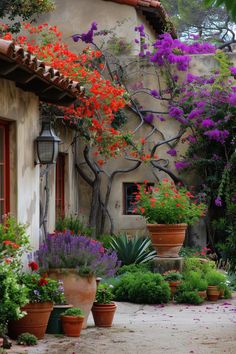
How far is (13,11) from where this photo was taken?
49.2 feet

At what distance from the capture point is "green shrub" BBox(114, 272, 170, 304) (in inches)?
491

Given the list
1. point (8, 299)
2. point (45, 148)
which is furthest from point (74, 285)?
point (8, 299)

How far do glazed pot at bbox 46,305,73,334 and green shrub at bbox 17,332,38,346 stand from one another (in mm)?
834

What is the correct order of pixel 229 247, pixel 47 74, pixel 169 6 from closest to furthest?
pixel 47 74 < pixel 229 247 < pixel 169 6

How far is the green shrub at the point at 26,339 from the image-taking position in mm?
7938

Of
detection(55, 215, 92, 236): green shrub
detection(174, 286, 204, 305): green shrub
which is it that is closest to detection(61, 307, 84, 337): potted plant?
detection(174, 286, 204, 305): green shrub

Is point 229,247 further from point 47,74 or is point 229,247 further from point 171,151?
point 47,74

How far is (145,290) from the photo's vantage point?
40.8ft

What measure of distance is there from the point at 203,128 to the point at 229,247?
2497 mm

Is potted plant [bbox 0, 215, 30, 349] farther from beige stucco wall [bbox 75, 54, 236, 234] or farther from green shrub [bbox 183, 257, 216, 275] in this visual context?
beige stucco wall [bbox 75, 54, 236, 234]

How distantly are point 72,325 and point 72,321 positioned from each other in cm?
5

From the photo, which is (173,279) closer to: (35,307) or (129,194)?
(129,194)

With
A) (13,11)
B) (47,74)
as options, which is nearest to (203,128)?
(13,11)

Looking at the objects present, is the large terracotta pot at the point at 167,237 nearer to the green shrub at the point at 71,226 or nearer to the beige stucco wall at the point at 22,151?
the green shrub at the point at 71,226
